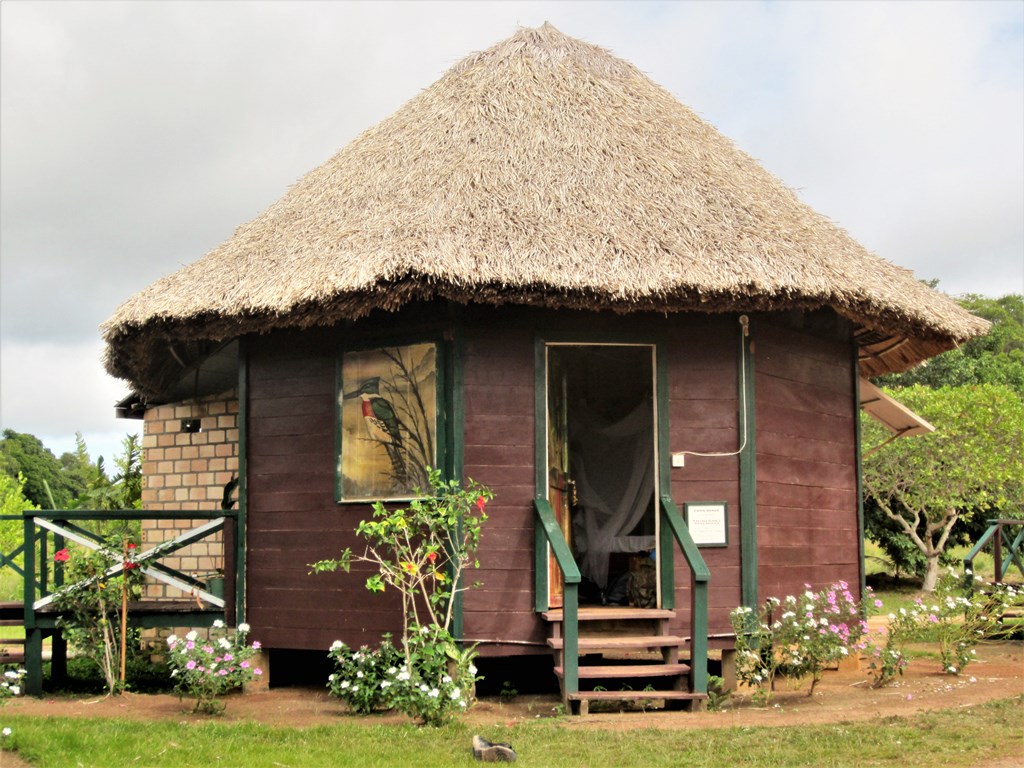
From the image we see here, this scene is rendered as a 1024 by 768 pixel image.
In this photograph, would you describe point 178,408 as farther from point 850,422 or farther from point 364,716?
point 850,422

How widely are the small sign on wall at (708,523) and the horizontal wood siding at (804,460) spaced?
375 mm

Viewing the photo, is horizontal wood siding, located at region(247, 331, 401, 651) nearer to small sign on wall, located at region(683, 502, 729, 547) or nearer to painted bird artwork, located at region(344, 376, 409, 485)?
painted bird artwork, located at region(344, 376, 409, 485)

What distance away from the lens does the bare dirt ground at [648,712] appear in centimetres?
790

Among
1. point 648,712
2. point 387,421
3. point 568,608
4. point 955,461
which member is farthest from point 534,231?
point 955,461

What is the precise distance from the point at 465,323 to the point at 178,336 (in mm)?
2338

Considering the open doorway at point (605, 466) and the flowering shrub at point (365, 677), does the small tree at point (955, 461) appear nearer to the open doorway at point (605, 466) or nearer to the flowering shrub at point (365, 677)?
the open doorway at point (605, 466)

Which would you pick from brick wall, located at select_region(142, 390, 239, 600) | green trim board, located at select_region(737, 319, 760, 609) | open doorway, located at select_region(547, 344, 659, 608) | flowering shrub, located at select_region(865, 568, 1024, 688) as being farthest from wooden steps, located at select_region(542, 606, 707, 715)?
brick wall, located at select_region(142, 390, 239, 600)

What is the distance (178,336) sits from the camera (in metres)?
9.54

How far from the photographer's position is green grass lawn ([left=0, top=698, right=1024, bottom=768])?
6621 millimetres

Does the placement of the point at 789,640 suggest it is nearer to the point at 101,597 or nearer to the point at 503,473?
the point at 503,473

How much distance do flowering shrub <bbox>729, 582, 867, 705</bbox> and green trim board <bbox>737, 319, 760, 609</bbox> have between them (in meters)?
0.22

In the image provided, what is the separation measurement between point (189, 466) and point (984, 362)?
24.0 meters

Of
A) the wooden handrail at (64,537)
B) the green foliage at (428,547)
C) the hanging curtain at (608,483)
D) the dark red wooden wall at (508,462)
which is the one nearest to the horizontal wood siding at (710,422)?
the dark red wooden wall at (508,462)

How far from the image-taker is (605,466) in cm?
1155
